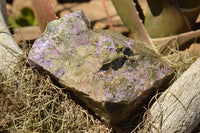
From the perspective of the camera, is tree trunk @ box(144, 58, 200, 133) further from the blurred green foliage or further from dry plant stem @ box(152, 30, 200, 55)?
the blurred green foliage

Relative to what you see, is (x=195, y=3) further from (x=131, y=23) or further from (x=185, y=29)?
(x=131, y=23)

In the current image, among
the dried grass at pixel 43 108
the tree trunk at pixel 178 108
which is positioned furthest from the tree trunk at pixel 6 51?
the tree trunk at pixel 178 108

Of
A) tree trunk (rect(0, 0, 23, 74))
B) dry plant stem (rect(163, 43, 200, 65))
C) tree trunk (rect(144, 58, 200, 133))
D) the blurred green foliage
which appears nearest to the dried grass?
tree trunk (rect(0, 0, 23, 74))

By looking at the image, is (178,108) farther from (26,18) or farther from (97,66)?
(26,18)

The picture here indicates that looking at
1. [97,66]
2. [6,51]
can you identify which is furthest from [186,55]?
[6,51]

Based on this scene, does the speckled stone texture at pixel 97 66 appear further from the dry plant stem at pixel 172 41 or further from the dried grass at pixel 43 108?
the dry plant stem at pixel 172 41

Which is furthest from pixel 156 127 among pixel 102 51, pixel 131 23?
pixel 131 23

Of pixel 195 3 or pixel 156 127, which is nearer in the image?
pixel 156 127
